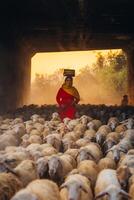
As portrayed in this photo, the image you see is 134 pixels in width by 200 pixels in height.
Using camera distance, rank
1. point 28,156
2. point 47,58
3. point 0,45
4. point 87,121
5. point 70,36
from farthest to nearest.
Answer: point 47,58
point 70,36
point 0,45
point 87,121
point 28,156

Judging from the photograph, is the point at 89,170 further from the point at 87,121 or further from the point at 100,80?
the point at 100,80

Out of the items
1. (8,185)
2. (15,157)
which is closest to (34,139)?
(15,157)

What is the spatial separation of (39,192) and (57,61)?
133ft

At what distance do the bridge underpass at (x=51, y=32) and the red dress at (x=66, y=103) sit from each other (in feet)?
9.95

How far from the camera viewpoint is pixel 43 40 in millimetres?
24391

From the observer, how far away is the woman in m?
15.4

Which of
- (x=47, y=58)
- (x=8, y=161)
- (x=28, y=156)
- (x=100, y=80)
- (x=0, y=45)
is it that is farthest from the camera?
(x=100, y=80)

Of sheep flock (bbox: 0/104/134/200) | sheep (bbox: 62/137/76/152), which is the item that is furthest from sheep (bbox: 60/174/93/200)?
sheep (bbox: 62/137/76/152)

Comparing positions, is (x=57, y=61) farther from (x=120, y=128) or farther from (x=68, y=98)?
(x=120, y=128)

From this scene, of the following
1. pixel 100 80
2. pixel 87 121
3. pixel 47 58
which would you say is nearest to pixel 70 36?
pixel 87 121

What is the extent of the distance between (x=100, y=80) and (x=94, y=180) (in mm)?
42028

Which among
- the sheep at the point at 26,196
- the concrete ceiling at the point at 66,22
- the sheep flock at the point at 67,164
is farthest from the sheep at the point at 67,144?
the concrete ceiling at the point at 66,22

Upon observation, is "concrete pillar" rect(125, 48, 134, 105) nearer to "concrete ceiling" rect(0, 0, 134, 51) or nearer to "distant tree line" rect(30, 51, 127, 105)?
"concrete ceiling" rect(0, 0, 134, 51)

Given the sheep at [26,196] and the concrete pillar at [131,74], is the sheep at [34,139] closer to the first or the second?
the sheep at [26,196]
